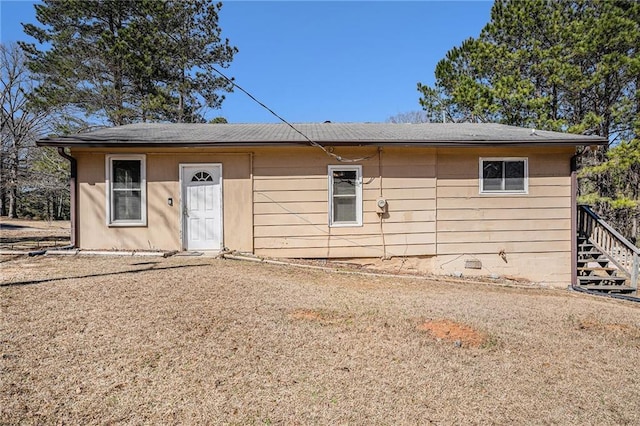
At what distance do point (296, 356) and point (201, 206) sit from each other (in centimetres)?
568

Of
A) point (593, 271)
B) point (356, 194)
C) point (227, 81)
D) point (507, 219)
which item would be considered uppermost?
point (227, 81)

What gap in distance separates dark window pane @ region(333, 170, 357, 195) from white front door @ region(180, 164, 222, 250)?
2.64 metres

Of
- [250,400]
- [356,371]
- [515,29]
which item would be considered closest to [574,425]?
[356,371]

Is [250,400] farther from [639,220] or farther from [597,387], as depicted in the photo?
[639,220]

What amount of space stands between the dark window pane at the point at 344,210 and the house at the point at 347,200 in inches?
0.9

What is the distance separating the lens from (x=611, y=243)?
7.91 metres

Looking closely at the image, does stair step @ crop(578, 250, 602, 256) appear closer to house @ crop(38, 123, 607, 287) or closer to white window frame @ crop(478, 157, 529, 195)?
house @ crop(38, 123, 607, 287)

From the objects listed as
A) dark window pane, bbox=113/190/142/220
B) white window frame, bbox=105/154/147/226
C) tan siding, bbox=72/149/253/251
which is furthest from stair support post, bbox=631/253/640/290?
dark window pane, bbox=113/190/142/220

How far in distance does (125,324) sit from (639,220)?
20451 millimetres

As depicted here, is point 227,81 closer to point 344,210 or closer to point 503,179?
point 344,210

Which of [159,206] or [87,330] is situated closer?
[87,330]

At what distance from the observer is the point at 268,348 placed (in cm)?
315

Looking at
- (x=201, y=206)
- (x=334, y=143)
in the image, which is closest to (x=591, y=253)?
(x=334, y=143)

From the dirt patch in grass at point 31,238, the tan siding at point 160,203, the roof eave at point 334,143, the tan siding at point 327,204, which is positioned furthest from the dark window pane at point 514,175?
the dirt patch in grass at point 31,238
